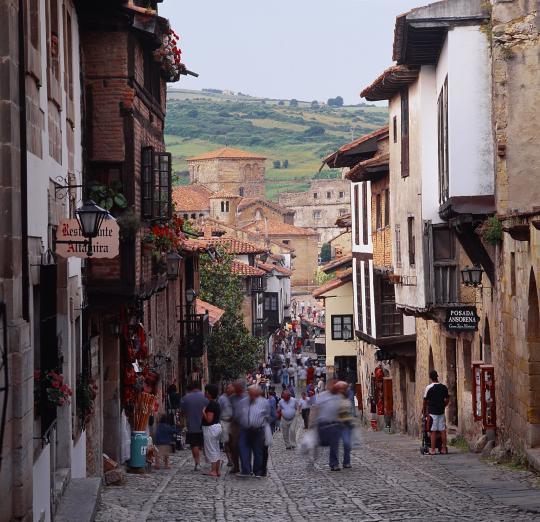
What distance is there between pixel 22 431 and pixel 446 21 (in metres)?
16.5

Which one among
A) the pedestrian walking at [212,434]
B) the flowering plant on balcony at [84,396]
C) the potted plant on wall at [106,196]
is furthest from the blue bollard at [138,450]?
the flowering plant on balcony at [84,396]

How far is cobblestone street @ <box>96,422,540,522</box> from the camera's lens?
48.2 feet

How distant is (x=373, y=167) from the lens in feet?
123

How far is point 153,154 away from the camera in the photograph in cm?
2081

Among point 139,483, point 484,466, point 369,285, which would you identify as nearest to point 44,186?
point 139,483

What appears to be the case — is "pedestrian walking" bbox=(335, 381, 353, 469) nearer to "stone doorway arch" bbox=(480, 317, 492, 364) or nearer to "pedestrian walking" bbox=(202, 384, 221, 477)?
"pedestrian walking" bbox=(202, 384, 221, 477)

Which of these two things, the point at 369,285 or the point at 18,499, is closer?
the point at 18,499

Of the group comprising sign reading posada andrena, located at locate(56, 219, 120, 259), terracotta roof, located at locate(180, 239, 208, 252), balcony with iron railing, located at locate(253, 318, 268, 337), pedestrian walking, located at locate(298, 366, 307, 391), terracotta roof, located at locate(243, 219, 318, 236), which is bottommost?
pedestrian walking, located at locate(298, 366, 307, 391)

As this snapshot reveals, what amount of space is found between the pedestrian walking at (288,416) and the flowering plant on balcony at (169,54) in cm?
757

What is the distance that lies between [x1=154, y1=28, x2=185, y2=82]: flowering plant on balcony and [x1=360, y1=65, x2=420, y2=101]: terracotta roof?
7.09 m

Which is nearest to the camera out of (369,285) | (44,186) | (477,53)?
(44,186)

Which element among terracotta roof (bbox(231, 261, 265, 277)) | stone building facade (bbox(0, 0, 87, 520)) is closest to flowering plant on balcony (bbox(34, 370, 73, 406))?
stone building facade (bbox(0, 0, 87, 520))

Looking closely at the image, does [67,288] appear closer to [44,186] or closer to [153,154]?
[44,186]

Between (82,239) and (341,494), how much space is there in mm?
5130
